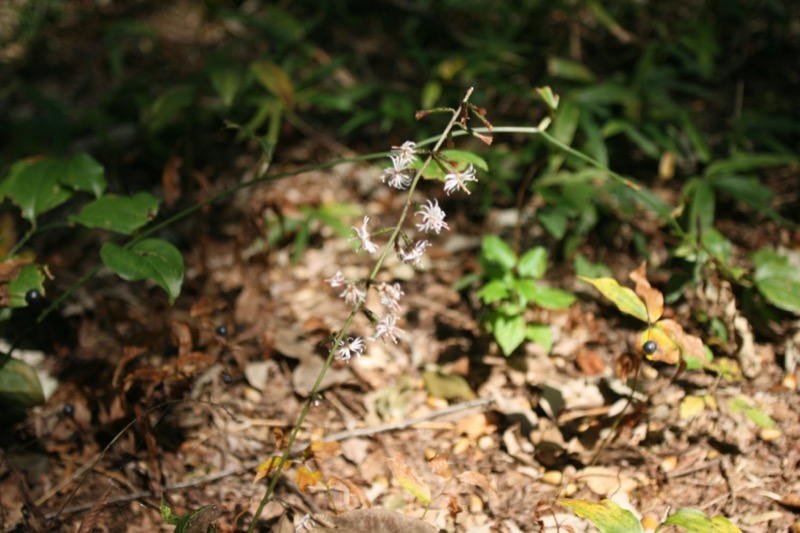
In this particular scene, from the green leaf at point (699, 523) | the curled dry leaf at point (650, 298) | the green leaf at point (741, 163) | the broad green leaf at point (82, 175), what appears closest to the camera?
the green leaf at point (699, 523)

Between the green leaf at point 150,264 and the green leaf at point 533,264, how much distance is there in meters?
1.17

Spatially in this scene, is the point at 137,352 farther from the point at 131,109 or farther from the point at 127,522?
the point at 131,109

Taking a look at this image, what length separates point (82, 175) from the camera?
6.95 ft

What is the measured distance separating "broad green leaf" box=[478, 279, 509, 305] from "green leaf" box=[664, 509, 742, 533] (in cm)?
84

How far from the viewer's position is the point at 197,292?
2.53 metres

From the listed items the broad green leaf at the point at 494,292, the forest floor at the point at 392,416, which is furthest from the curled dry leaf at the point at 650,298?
the broad green leaf at the point at 494,292

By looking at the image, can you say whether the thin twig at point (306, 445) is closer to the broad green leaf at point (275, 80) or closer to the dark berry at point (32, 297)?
the dark berry at point (32, 297)

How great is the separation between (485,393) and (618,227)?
3.21 feet

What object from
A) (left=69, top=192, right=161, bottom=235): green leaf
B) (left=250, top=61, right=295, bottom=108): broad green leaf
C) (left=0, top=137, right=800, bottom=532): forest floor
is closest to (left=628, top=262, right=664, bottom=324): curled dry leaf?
(left=0, top=137, right=800, bottom=532): forest floor

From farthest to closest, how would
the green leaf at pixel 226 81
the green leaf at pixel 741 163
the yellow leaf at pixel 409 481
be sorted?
the green leaf at pixel 226 81
the green leaf at pixel 741 163
the yellow leaf at pixel 409 481

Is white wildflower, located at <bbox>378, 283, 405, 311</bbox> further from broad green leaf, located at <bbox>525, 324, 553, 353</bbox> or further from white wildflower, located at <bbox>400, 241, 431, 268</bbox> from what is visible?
broad green leaf, located at <bbox>525, 324, 553, 353</bbox>

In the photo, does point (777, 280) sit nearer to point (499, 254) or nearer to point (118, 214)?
point (499, 254)

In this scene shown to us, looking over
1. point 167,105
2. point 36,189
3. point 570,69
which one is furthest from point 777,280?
point 167,105

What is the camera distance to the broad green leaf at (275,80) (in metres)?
2.91
